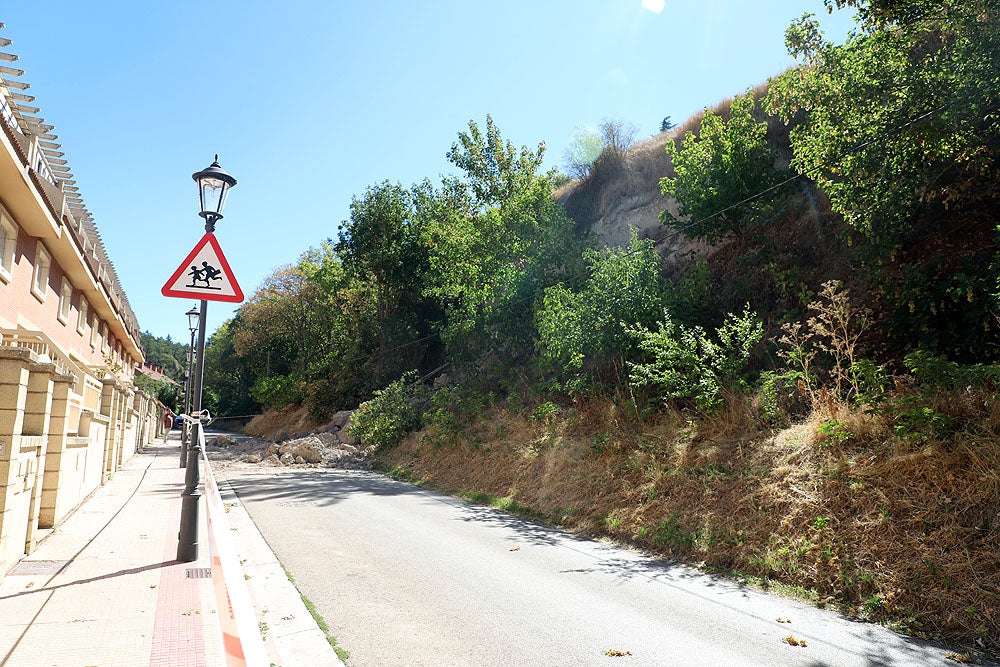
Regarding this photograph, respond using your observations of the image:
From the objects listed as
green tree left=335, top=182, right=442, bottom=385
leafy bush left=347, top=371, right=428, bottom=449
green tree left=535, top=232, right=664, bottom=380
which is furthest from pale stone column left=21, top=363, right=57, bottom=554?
green tree left=335, top=182, right=442, bottom=385

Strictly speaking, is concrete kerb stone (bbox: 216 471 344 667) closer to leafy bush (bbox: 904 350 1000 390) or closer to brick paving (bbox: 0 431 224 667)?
brick paving (bbox: 0 431 224 667)

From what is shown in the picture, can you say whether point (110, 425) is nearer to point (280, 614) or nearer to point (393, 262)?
point (280, 614)

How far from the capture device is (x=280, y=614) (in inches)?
210

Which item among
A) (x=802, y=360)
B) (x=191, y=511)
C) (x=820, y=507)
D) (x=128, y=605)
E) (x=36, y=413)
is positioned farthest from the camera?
(x=802, y=360)

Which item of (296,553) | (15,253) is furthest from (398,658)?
(15,253)

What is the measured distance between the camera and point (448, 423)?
1911cm

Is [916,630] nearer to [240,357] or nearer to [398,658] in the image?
[398,658]

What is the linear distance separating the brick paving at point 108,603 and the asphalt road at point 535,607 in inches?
42.2

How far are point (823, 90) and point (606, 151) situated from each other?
1811 cm

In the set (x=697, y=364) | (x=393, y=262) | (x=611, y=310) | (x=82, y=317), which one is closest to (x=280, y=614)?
(x=697, y=364)

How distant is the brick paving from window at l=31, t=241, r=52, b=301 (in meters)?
7.87

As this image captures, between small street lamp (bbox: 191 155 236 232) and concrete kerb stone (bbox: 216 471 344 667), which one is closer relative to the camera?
concrete kerb stone (bbox: 216 471 344 667)

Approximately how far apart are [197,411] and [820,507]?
25.9ft

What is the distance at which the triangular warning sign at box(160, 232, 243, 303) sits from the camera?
6.75m
